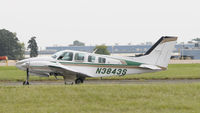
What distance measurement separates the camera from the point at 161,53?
25.7m

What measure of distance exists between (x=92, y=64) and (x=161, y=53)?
476 centimetres

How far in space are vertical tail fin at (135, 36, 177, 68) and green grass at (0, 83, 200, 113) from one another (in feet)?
27.6

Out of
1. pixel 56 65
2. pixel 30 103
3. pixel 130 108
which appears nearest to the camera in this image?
pixel 130 108

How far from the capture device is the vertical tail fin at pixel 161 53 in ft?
83.7

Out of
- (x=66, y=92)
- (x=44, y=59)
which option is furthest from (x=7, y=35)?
(x=66, y=92)

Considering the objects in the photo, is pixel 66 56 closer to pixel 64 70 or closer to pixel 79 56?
pixel 79 56

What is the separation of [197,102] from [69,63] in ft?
38.6

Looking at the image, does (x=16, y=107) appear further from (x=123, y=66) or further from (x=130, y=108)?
(x=123, y=66)

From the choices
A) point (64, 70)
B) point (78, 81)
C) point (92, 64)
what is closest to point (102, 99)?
point (64, 70)

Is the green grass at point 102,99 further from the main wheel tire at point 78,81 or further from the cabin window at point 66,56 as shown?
the main wheel tire at point 78,81

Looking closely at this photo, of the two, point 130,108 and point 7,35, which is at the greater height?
point 7,35

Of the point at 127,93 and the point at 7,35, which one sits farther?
the point at 7,35

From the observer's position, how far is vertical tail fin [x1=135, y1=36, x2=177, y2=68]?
2550cm

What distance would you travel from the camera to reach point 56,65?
963 inches
